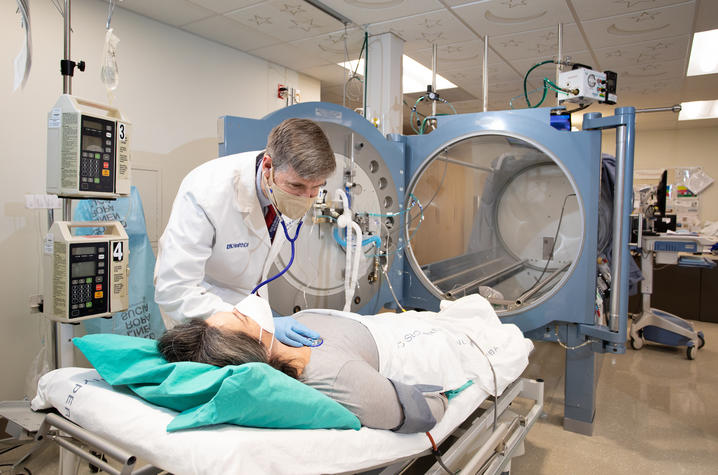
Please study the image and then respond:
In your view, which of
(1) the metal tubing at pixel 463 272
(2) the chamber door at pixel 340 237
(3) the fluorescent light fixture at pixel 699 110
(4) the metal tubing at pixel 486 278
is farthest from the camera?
(3) the fluorescent light fixture at pixel 699 110

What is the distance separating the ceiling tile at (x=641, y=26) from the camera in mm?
2652

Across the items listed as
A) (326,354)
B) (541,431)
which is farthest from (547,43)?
(326,354)

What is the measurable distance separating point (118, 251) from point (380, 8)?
194cm

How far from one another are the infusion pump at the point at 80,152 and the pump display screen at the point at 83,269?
0.25m

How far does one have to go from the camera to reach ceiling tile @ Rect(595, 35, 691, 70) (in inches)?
122

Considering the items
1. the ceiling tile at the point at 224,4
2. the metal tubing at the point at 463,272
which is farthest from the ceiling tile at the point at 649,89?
the ceiling tile at the point at 224,4

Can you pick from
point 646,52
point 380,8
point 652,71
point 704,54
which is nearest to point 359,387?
point 380,8

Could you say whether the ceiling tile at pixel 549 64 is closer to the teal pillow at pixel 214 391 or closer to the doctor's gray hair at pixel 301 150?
the doctor's gray hair at pixel 301 150

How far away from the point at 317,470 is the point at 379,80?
2666 millimetres

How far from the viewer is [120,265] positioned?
1.86 m

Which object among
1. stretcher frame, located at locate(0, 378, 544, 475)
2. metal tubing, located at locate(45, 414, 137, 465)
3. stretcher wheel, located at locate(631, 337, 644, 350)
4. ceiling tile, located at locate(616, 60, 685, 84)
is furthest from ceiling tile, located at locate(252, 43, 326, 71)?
stretcher wheel, located at locate(631, 337, 644, 350)

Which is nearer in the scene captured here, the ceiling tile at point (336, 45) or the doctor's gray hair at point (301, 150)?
the doctor's gray hair at point (301, 150)

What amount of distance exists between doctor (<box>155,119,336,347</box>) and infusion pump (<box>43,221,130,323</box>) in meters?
0.43

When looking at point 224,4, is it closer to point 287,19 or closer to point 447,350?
point 287,19
